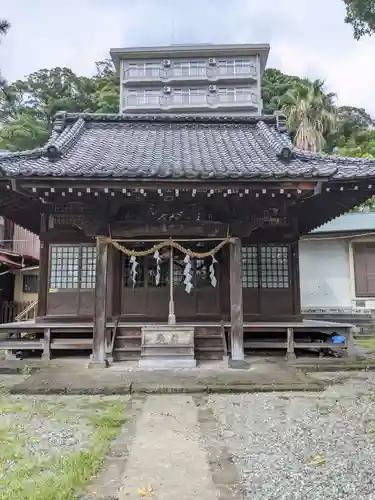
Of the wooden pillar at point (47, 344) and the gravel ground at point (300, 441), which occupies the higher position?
the wooden pillar at point (47, 344)

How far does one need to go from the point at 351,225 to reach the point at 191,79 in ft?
98.9

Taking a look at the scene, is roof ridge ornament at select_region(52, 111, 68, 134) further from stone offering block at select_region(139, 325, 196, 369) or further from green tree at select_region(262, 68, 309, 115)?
green tree at select_region(262, 68, 309, 115)

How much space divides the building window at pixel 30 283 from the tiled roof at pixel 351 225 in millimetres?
12812

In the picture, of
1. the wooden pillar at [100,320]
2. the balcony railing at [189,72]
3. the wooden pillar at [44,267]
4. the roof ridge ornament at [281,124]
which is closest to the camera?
the wooden pillar at [100,320]

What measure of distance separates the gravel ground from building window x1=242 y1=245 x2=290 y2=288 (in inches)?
150

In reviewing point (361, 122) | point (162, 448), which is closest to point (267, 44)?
point (361, 122)

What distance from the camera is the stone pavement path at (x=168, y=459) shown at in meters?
3.00

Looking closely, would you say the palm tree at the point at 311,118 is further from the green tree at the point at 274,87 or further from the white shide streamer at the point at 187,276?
the white shide streamer at the point at 187,276

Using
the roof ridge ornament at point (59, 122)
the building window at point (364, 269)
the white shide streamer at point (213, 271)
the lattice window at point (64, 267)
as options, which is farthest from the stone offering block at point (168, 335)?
the building window at point (364, 269)

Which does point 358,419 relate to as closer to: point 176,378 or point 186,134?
point 176,378

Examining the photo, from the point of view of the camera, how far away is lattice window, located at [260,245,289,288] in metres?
9.98

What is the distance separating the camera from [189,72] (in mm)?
41438

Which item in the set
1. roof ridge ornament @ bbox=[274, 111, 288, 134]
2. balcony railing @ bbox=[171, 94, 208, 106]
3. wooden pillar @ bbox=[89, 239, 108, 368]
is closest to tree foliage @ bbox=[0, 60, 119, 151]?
balcony railing @ bbox=[171, 94, 208, 106]

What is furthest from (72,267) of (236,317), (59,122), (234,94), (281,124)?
(234,94)
